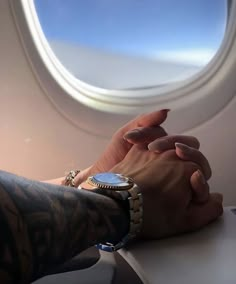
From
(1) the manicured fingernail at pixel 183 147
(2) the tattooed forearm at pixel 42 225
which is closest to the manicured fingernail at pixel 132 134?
(1) the manicured fingernail at pixel 183 147

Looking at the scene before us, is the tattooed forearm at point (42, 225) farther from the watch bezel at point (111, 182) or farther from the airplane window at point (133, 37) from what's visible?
the airplane window at point (133, 37)

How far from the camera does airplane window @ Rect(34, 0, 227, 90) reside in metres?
1.17

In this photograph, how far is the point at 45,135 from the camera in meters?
1.16

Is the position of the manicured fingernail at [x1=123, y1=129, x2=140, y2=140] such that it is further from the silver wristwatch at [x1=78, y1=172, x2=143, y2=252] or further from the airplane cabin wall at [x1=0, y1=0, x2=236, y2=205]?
the airplane cabin wall at [x1=0, y1=0, x2=236, y2=205]

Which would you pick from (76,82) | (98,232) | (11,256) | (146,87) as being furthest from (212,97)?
(11,256)

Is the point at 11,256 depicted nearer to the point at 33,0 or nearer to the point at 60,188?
the point at 60,188

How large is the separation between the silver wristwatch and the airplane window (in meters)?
0.51

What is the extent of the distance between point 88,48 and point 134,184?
0.56 meters

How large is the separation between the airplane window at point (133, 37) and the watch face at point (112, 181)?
482 millimetres

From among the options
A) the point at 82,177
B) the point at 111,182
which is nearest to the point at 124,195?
the point at 111,182

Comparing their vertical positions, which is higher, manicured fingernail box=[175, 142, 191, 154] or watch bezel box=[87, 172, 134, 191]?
manicured fingernail box=[175, 142, 191, 154]

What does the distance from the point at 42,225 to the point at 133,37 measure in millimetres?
736

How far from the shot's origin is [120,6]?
1.18 meters

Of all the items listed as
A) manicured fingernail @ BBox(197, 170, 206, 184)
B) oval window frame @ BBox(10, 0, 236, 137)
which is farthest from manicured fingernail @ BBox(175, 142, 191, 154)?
oval window frame @ BBox(10, 0, 236, 137)
